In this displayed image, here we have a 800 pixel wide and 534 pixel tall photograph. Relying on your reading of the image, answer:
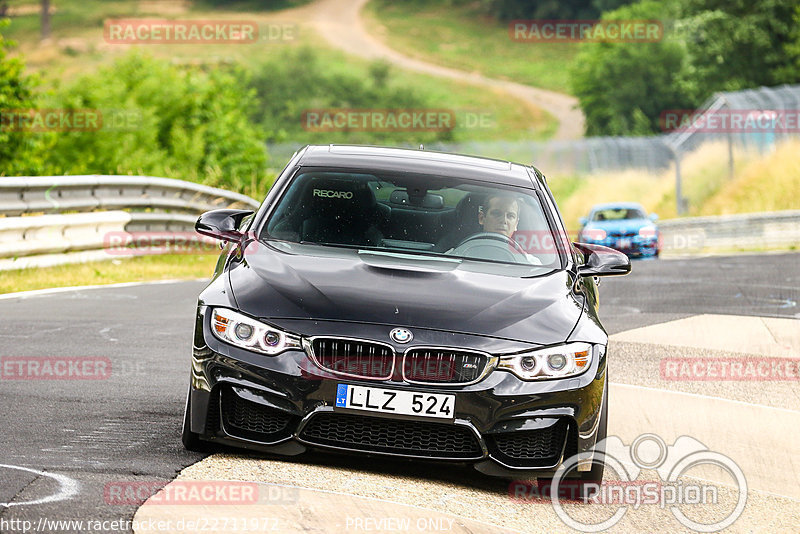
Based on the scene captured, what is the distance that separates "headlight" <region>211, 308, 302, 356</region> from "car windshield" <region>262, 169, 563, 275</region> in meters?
1.06

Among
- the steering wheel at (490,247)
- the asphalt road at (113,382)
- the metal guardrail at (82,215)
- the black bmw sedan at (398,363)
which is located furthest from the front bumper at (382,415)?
the metal guardrail at (82,215)

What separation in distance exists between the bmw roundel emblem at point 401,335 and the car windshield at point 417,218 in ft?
3.62

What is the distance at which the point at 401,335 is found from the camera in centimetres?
554

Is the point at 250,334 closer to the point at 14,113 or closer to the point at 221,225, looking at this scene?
the point at 221,225

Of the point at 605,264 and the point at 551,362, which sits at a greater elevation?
the point at 605,264

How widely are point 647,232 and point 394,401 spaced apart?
23.0 meters

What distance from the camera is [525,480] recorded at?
610 cm

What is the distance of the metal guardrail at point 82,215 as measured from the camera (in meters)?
14.2

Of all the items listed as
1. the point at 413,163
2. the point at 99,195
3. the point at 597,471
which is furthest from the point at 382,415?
the point at 99,195

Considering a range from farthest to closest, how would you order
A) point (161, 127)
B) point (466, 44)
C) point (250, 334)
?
point (466, 44) → point (161, 127) → point (250, 334)

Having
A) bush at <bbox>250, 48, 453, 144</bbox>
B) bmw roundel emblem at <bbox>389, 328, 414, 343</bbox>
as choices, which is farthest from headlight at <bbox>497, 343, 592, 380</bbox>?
bush at <bbox>250, 48, 453, 144</bbox>

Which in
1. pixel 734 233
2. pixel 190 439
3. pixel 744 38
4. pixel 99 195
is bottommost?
pixel 734 233

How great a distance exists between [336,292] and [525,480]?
50.2 inches

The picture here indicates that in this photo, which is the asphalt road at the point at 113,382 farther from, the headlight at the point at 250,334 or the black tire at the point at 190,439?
the headlight at the point at 250,334
